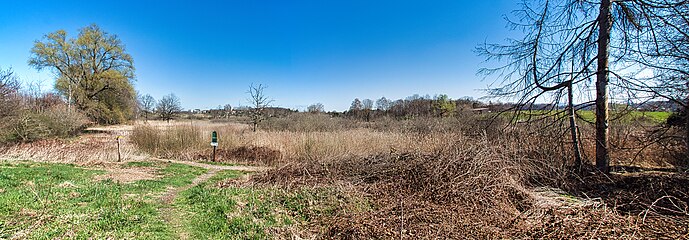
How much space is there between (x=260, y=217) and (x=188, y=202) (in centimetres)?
171

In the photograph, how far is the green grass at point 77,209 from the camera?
3449mm

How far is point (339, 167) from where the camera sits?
A: 20.7 feet

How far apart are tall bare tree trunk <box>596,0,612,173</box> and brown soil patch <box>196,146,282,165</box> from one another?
9.60 metres

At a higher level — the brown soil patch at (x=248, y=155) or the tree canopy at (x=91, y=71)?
the tree canopy at (x=91, y=71)

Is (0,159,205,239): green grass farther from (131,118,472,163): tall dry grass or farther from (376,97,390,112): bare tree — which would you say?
(376,97,390,112): bare tree

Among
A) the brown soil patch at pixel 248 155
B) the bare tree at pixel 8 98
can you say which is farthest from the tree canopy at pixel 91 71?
the brown soil patch at pixel 248 155

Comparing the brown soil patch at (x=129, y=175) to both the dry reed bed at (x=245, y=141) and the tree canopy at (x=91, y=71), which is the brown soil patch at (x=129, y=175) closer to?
the dry reed bed at (x=245, y=141)

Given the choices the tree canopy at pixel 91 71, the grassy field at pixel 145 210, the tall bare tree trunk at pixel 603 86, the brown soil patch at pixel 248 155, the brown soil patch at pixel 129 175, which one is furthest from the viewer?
the tree canopy at pixel 91 71

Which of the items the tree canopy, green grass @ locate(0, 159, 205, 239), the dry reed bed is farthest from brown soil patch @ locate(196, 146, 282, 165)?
the tree canopy

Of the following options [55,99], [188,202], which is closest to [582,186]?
[188,202]

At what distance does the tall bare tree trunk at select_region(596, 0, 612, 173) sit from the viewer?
5266 mm

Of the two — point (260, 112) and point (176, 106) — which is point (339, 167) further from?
point (176, 106)

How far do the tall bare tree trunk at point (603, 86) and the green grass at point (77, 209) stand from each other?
7234 millimetres

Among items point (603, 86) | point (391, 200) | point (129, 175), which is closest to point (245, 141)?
point (129, 175)
